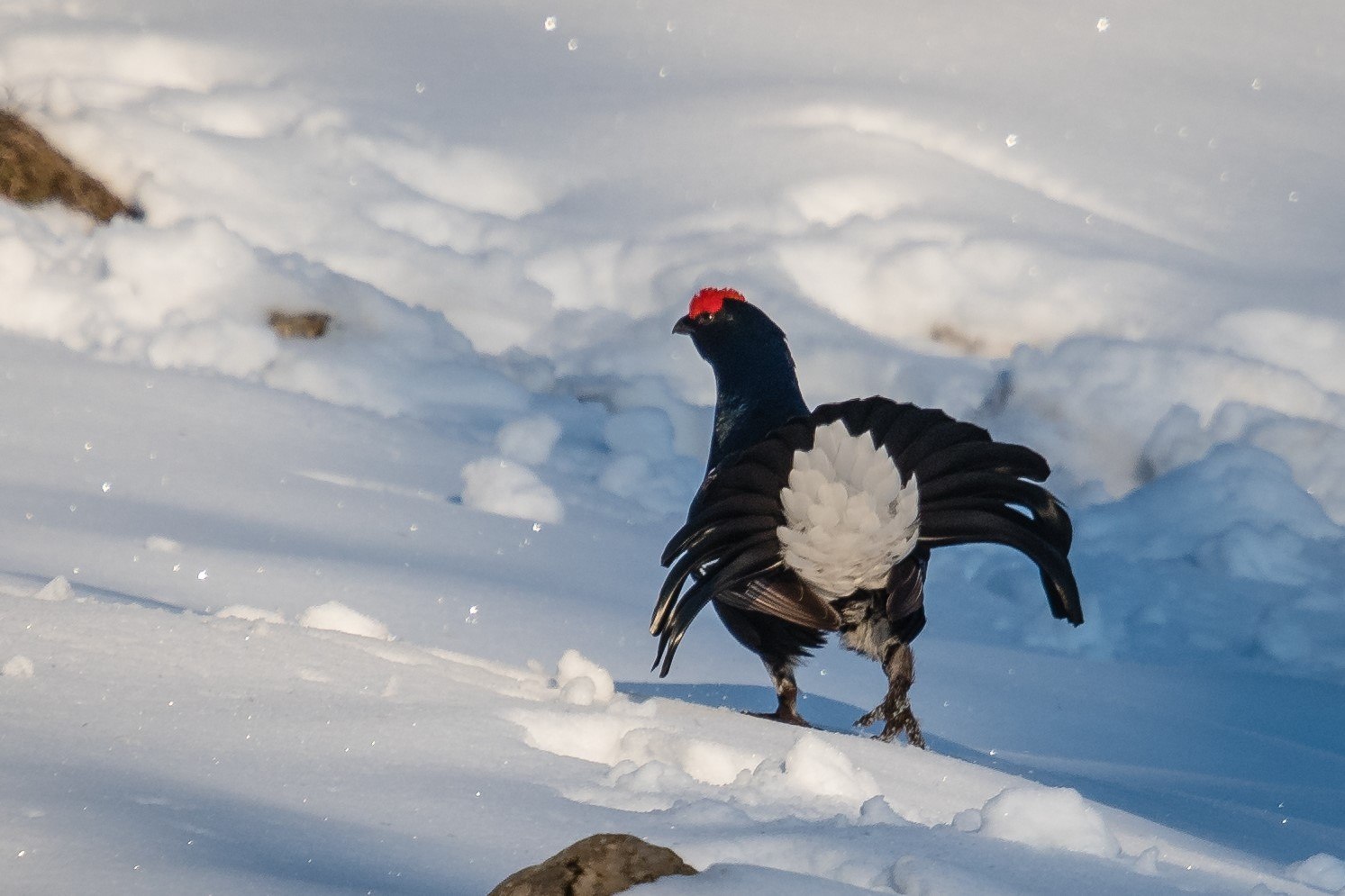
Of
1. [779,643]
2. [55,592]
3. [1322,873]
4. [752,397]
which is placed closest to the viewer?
[1322,873]

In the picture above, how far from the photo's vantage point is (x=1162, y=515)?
6.10 metres

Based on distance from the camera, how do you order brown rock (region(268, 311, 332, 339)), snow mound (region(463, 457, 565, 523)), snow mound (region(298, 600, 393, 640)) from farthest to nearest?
1. brown rock (region(268, 311, 332, 339))
2. snow mound (region(463, 457, 565, 523))
3. snow mound (region(298, 600, 393, 640))

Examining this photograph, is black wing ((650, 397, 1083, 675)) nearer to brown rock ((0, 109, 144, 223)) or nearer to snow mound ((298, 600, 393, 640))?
snow mound ((298, 600, 393, 640))

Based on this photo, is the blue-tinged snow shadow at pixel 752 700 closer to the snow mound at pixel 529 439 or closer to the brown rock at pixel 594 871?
the brown rock at pixel 594 871

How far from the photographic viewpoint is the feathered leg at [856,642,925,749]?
287cm

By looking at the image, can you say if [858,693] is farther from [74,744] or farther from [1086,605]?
[74,744]

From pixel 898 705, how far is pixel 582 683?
805 mm

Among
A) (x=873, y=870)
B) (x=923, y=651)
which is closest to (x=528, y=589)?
(x=923, y=651)

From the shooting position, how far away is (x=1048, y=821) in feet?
5.77

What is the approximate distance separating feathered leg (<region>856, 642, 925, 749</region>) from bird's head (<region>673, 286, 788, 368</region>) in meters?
0.87

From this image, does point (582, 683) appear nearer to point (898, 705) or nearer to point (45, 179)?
point (898, 705)

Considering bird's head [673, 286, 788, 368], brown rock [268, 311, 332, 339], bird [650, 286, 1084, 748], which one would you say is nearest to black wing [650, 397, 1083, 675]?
bird [650, 286, 1084, 748]

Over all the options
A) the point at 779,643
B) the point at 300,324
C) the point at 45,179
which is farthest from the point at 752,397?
the point at 45,179

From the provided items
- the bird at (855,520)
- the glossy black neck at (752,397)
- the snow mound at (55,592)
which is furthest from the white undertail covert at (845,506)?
the snow mound at (55,592)
